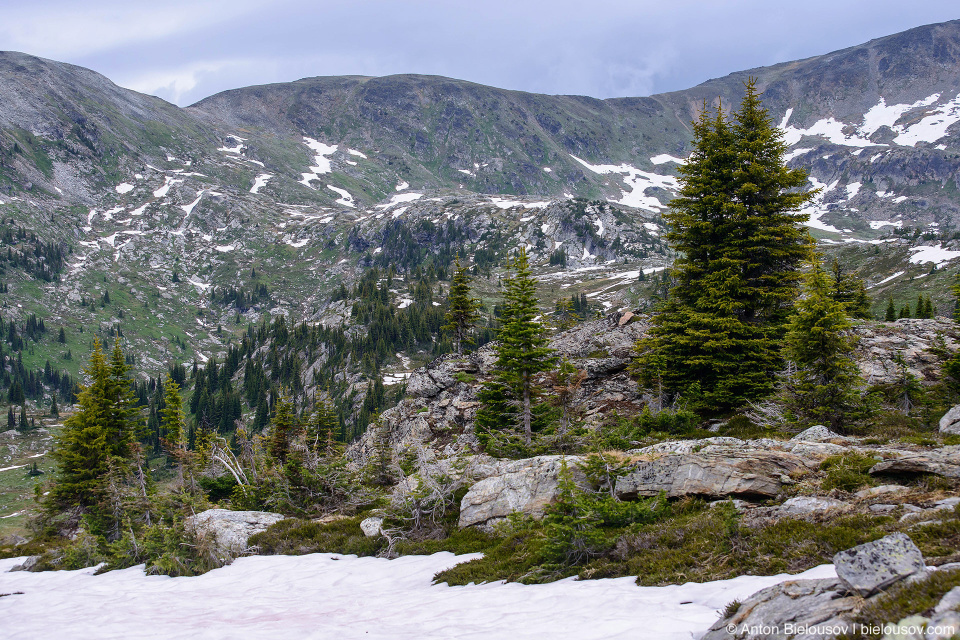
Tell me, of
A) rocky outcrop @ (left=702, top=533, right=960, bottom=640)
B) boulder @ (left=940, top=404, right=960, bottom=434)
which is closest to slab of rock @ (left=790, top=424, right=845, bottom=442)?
boulder @ (left=940, top=404, right=960, bottom=434)

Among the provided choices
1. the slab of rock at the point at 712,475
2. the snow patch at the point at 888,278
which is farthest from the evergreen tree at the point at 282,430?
the snow patch at the point at 888,278

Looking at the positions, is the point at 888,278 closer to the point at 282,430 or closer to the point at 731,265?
the point at 731,265

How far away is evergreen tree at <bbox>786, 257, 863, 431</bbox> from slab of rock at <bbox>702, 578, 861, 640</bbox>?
12.1 m

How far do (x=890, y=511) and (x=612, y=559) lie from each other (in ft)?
16.5

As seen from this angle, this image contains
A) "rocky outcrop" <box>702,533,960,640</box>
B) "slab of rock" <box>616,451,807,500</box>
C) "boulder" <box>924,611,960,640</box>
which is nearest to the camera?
"boulder" <box>924,611,960,640</box>

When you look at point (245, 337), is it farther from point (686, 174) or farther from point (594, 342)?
point (686, 174)

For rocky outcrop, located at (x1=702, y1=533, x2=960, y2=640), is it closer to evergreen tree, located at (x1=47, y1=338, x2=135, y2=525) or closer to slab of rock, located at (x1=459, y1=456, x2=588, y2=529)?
slab of rock, located at (x1=459, y1=456, x2=588, y2=529)

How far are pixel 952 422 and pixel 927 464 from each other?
6092mm

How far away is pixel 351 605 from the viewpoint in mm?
10906

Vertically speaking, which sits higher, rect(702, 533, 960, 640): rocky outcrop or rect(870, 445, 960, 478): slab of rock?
rect(702, 533, 960, 640): rocky outcrop

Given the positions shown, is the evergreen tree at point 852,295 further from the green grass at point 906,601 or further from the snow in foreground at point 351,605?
the green grass at point 906,601

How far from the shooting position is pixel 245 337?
15800 centimetres

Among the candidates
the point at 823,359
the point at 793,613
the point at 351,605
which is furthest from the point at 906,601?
the point at 823,359

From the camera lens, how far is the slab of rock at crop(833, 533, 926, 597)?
16.9ft
